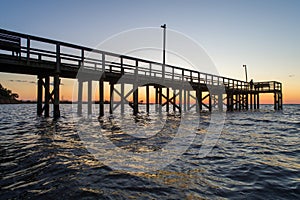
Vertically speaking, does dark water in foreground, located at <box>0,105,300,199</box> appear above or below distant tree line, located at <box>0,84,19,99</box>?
below

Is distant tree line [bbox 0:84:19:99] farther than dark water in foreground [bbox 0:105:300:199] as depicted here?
Yes

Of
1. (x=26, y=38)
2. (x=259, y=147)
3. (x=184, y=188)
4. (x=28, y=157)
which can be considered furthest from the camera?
(x=26, y=38)

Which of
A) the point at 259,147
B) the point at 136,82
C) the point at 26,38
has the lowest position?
the point at 259,147

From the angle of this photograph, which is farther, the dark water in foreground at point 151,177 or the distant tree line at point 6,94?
the distant tree line at point 6,94

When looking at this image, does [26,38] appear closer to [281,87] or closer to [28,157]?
[28,157]

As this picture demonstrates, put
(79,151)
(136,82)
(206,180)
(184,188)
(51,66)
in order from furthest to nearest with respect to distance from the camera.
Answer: (136,82) → (51,66) → (79,151) → (206,180) → (184,188)

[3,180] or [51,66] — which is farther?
[51,66]

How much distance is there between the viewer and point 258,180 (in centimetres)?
402

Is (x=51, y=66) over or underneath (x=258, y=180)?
over

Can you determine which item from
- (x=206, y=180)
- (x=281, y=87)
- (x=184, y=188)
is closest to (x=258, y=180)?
(x=206, y=180)

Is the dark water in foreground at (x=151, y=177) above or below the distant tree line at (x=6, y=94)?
below

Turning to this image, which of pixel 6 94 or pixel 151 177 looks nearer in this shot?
pixel 151 177

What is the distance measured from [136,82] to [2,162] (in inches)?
565

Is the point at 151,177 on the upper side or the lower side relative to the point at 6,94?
lower
